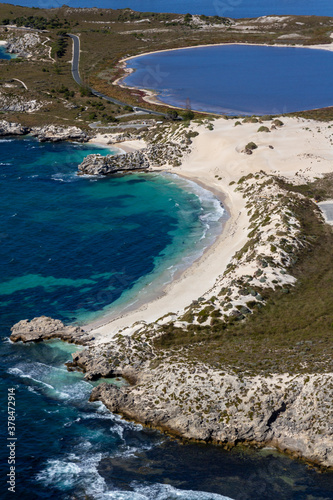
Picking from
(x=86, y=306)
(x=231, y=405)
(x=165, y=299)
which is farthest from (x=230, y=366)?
(x=86, y=306)

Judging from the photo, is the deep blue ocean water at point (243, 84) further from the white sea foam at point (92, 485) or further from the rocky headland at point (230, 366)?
the white sea foam at point (92, 485)

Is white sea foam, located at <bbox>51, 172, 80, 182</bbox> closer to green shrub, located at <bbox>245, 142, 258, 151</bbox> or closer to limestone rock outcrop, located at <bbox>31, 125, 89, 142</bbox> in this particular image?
limestone rock outcrop, located at <bbox>31, 125, 89, 142</bbox>

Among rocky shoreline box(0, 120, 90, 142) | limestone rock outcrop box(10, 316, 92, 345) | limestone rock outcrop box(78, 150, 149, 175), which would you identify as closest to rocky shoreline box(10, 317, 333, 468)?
limestone rock outcrop box(10, 316, 92, 345)

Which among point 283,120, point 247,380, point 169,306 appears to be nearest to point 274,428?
point 247,380

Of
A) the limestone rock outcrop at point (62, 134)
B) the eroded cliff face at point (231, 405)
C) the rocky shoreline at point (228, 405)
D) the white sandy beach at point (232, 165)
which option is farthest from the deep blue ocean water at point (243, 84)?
the eroded cliff face at point (231, 405)

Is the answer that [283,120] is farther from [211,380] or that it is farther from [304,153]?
[211,380]

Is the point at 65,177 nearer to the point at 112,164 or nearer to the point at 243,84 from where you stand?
the point at 112,164
